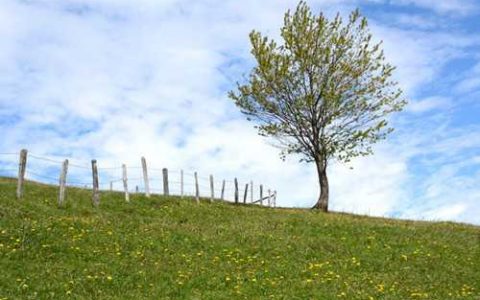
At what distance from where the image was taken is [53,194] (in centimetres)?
4228

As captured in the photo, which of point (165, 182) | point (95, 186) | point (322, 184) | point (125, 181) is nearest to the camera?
point (95, 186)

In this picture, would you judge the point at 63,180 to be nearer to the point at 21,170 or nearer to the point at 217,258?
the point at 21,170

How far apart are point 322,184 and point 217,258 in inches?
1264

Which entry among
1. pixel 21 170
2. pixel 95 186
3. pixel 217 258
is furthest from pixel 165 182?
pixel 217 258

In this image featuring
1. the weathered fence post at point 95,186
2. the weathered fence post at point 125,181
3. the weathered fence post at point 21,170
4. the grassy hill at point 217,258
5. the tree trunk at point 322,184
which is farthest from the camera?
the tree trunk at point 322,184

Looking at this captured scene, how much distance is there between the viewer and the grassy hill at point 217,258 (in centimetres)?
1992

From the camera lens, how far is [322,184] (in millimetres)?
55281

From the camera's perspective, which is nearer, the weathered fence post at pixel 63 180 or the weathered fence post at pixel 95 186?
the weathered fence post at pixel 63 180

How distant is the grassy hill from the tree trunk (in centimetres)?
1724

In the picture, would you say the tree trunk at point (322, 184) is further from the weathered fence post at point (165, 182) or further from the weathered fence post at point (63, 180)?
the weathered fence post at point (63, 180)

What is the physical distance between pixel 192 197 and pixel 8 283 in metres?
32.5

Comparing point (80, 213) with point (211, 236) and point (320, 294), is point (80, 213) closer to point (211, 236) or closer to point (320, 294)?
point (211, 236)

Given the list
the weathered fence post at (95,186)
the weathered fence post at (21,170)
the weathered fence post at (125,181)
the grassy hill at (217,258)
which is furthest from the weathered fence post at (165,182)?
the weathered fence post at (21,170)

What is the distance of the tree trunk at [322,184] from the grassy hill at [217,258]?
1724 cm
